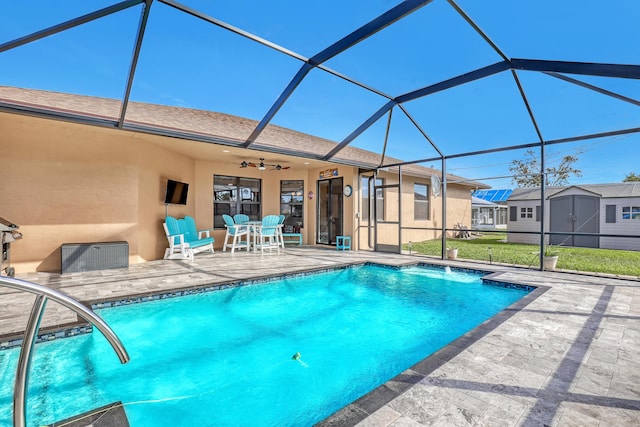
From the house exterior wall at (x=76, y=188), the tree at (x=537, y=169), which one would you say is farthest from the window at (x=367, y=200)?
the tree at (x=537, y=169)

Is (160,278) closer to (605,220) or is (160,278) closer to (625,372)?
(625,372)

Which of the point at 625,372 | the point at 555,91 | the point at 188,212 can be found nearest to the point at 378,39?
the point at 555,91

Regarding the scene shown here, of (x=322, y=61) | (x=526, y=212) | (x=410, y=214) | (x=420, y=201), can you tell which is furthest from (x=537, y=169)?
(x=322, y=61)

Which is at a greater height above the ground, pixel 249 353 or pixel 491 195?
pixel 491 195

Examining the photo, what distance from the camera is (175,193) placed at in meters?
7.21

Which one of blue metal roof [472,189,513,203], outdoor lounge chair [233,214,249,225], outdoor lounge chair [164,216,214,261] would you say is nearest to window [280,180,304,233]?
outdoor lounge chair [233,214,249,225]

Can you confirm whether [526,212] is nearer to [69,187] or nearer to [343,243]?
[343,243]

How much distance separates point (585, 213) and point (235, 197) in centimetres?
1323

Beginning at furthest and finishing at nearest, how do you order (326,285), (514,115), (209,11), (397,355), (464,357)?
1. (514,115)
2. (326,285)
3. (209,11)
4. (397,355)
5. (464,357)

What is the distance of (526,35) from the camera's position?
411 centimetres

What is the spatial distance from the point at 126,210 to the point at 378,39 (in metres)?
5.93

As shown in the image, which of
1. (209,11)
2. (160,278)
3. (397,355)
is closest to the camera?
(397,355)

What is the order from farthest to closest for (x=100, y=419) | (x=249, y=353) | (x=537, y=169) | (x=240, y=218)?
(x=537, y=169) < (x=240, y=218) < (x=249, y=353) < (x=100, y=419)

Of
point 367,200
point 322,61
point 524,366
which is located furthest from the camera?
point 367,200
